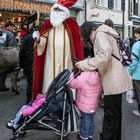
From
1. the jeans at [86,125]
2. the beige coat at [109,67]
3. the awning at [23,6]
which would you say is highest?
the awning at [23,6]

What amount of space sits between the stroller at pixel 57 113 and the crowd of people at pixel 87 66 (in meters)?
0.13

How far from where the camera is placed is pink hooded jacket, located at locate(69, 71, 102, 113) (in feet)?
18.1

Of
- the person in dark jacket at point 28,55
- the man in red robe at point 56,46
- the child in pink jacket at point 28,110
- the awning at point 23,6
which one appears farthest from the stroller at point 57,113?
the awning at point 23,6

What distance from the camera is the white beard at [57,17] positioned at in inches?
246

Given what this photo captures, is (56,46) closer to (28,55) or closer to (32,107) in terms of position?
(32,107)

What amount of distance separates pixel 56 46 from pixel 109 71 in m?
1.22

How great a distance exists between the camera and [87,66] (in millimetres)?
5258

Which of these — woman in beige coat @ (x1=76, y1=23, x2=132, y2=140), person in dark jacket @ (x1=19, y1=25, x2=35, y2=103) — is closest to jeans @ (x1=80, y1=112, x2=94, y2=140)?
woman in beige coat @ (x1=76, y1=23, x2=132, y2=140)

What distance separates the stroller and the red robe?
860 millimetres

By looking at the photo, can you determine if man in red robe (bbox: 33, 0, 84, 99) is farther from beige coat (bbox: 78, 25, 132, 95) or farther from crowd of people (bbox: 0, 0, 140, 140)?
beige coat (bbox: 78, 25, 132, 95)

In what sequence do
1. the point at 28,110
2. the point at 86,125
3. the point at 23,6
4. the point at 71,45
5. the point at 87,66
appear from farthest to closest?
the point at 23,6
the point at 71,45
the point at 86,125
the point at 28,110
the point at 87,66

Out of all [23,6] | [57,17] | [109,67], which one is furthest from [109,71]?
[23,6]

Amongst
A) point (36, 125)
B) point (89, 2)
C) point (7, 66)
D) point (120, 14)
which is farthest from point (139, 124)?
point (120, 14)

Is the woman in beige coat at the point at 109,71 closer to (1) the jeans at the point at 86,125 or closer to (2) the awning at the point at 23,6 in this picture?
(1) the jeans at the point at 86,125
